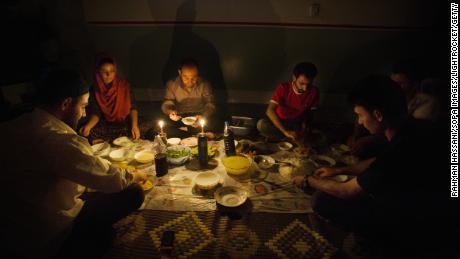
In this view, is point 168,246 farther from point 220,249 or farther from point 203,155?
point 203,155

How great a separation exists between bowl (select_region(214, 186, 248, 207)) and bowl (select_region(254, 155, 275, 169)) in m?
0.47

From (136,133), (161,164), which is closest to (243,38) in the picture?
(136,133)

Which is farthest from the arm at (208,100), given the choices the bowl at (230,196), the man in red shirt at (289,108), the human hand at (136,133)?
the bowl at (230,196)

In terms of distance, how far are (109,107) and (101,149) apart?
1.25 m

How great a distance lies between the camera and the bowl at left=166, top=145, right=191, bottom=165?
2.74 metres

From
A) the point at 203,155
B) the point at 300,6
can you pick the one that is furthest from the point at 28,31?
the point at 300,6

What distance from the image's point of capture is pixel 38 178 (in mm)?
1699

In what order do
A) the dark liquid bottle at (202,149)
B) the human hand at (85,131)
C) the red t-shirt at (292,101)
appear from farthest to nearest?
the red t-shirt at (292,101) < the human hand at (85,131) < the dark liquid bottle at (202,149)

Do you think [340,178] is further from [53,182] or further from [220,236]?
[53,182]

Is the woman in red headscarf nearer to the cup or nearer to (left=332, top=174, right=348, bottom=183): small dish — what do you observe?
the cup

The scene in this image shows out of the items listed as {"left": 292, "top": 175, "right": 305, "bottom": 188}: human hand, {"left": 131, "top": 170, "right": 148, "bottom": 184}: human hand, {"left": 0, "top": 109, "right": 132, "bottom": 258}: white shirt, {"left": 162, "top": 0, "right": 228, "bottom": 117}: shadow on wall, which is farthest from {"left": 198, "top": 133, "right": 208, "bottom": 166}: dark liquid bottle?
{"left": 162, "top": 0, "right": 228, "bottom": 117}: shadow on wall

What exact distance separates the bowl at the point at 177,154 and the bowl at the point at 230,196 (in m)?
0.63

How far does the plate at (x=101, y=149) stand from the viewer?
2910 millimetres

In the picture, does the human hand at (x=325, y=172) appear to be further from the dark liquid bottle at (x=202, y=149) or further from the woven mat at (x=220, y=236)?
the dark liquid bottle at (x=202, y=149)
